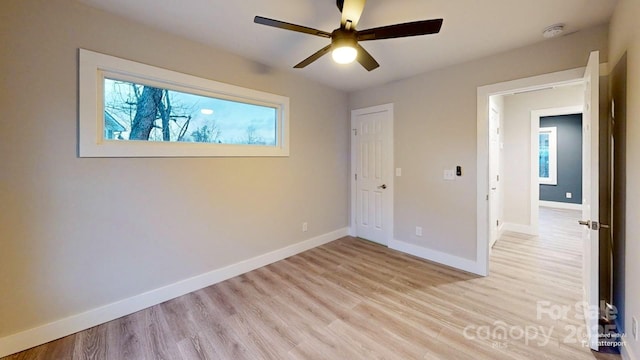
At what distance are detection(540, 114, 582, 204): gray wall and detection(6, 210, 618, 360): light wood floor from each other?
4751mm

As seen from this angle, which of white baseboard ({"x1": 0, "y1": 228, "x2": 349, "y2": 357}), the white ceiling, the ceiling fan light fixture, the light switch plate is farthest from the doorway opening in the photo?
white baseboard ({"x1": 0, "y1": 228, "x2": 349, "y2": 357})

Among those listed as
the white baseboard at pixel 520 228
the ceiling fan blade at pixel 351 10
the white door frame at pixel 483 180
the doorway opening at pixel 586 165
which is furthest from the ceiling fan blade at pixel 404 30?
the white baseboard at pixel 520 228

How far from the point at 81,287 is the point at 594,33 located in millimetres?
4771

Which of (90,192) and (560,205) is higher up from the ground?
(90,192)

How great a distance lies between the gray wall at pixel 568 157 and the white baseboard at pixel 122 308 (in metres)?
7.58

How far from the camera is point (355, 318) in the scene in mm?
2129

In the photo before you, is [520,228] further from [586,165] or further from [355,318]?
[355,318]

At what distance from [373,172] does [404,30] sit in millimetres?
2537

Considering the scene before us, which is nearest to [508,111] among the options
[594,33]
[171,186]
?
[594,33]

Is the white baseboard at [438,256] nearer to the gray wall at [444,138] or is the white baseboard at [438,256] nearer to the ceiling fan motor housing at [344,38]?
the gray wall at [444,138]

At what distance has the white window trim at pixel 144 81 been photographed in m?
1.97

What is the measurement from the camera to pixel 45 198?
185 centimetres

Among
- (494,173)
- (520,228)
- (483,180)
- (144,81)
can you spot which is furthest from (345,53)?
(520,228)

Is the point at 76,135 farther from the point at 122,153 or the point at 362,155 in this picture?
the point at 362,155
